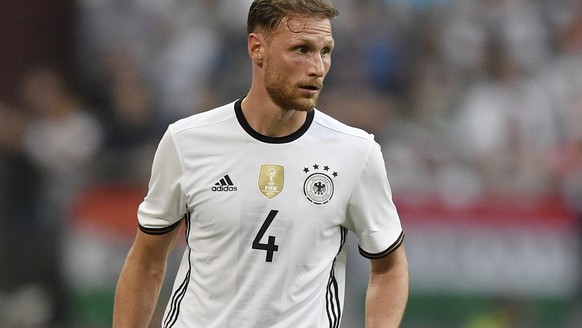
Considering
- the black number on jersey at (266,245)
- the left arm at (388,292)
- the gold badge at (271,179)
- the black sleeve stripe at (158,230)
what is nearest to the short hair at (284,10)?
the gold badge at (271,179)

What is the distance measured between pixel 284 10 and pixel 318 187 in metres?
0.76

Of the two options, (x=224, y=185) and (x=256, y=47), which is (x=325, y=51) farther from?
(x=224, y=185)

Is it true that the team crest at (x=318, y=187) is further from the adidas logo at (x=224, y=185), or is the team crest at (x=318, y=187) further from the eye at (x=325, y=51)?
the eye at (x=325, y=51)

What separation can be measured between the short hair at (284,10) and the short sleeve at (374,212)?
635 mm

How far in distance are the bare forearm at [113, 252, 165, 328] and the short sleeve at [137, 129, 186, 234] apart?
0.19 metres

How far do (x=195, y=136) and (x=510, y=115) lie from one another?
24.2 ft

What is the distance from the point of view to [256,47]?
517cm

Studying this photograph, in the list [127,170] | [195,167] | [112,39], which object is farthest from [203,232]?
[112,39]

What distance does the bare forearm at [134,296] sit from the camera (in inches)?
211

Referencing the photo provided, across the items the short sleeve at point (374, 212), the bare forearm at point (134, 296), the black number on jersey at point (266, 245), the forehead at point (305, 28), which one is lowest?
the bare forearm at point (134, 296)

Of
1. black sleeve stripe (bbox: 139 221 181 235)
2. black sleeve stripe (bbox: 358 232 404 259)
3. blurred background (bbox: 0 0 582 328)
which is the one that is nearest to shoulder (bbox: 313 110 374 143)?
black sleeve stripe (bbox: 358 232 404 259)

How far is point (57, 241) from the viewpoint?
36.0ft

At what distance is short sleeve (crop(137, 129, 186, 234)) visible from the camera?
5.23 m

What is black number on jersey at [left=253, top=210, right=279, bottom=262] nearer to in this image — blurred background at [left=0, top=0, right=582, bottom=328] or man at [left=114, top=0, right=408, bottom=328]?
man at [left=114, top=0, right=408, bottom=328]
